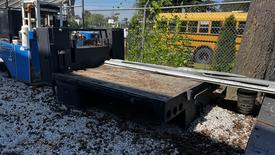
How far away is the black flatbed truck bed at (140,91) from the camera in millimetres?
2964

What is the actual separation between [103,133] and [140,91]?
82cm

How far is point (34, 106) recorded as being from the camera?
168 inches

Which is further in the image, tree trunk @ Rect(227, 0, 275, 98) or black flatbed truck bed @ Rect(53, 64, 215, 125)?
tree trunk @ Rect(227, 0, 275, 98)

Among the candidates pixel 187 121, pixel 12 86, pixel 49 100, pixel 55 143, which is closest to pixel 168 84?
pixel 187 121

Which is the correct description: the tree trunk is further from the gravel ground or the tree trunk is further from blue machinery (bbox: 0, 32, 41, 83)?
blue machinery (bbox: 0, 32, 41, 83)

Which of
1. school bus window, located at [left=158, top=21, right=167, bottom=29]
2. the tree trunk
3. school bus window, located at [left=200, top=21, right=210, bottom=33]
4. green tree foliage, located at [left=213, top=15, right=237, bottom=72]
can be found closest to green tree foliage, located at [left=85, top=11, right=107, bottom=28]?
school bus window, located at [left=200, top=21, right=210, bottom=33]

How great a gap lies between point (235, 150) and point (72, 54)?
315 centimetres

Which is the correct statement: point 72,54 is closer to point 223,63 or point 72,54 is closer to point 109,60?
point 109,60

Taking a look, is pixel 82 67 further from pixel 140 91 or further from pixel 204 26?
pixel 204 26

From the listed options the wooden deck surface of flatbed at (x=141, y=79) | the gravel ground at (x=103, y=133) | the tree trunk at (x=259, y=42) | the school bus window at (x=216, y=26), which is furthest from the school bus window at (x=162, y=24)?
the school bus window at (x=216, y=26)

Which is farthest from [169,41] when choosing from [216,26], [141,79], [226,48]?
Answer: [216,26]

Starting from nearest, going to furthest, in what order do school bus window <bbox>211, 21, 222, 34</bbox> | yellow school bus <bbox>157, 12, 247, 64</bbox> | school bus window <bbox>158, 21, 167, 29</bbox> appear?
school bus window <bbox>158, 21, 167, 29</bbox> → yellow school bus <bbox>157, 12, 247, 64</bbox> → school bus window <bbox>211, 21, 222, 34</bbox>

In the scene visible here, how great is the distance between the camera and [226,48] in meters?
6.99

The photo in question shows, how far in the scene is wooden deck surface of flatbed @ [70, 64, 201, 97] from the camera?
340 centimetres
